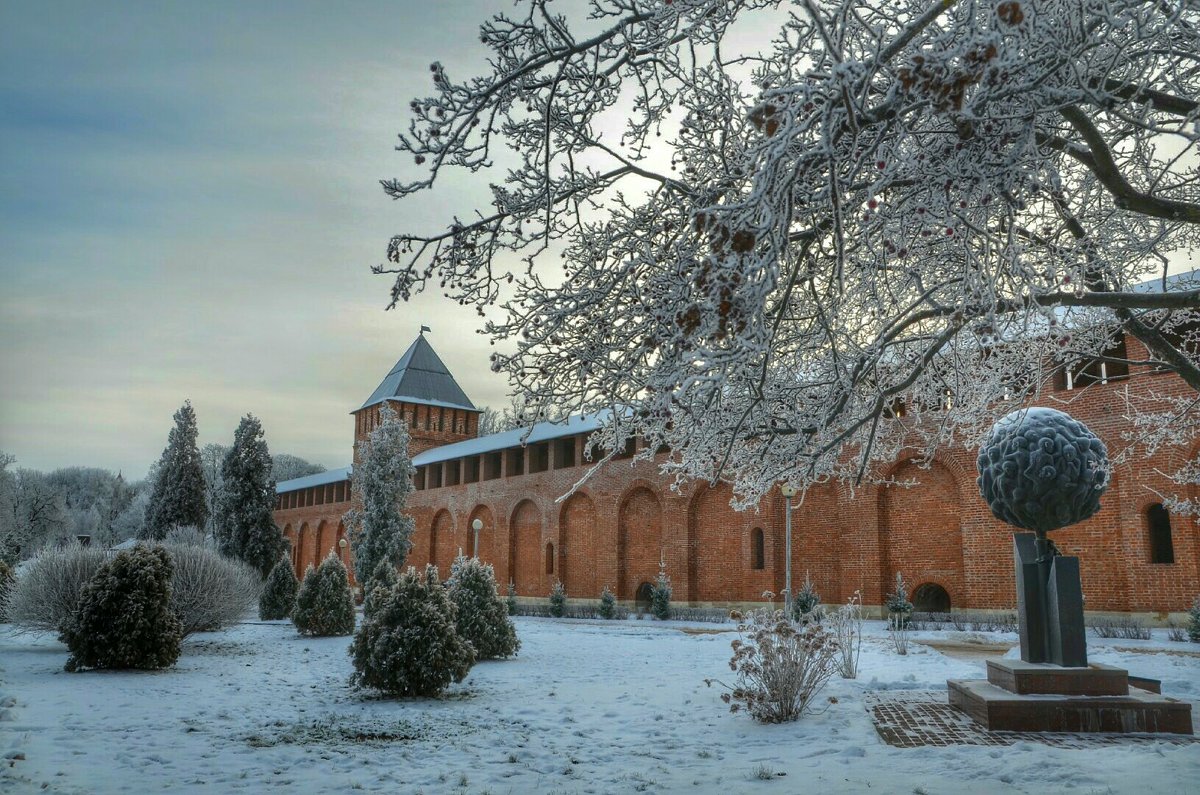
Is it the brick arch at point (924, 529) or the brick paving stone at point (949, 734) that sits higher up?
the brick arch at point (924, 529)

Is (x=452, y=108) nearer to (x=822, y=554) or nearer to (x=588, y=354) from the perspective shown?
(x=588, y=354)

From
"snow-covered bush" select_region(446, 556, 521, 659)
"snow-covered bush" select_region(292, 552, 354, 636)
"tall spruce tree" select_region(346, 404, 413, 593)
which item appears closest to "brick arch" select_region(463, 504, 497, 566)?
"tall spruce tree" select_region(346, 404, 413, 593)

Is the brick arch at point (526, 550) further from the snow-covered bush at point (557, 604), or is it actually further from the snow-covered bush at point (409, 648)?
the snow-covered bush at point (409, 648)

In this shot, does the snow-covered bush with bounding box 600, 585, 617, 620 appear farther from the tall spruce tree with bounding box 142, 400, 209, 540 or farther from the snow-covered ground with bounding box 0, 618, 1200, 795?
the tall spruce tree with bounding box 142, 400, 209, 540

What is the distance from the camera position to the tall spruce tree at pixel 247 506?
83.7 feet

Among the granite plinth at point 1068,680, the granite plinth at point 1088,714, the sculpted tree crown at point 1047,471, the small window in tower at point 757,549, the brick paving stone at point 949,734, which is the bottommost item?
the brick paving stone at point 949,734

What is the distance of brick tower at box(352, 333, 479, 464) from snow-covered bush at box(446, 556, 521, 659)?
1130 inches

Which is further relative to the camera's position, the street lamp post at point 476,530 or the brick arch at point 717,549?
the street lamp post at point 476,530

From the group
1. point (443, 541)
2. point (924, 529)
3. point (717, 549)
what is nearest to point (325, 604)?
point (717, 549)

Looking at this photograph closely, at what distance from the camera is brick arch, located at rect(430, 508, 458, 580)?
32219 millimetres

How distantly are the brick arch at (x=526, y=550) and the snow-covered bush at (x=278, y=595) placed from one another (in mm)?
9964

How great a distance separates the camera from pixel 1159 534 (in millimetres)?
15570

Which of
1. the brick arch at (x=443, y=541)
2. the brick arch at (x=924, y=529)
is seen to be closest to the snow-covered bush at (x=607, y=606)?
the brick arch at (x=924, y=529)

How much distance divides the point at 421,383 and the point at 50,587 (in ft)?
95.2
